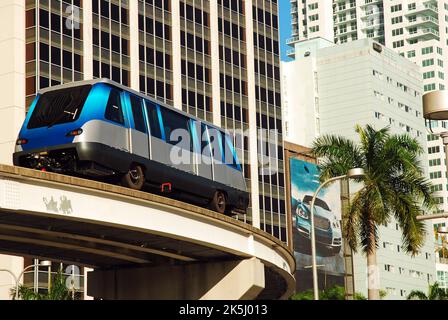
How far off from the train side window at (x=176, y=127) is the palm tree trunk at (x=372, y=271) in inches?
545

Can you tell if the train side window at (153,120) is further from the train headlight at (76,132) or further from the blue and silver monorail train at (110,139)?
the train headlight at (76,132)

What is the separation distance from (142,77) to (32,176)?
6171 centimetres

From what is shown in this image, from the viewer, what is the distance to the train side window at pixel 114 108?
27.8 meters

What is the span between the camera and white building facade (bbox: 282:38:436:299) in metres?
162

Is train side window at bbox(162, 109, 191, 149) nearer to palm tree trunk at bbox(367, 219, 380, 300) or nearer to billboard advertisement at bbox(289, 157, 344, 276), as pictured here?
palm tree trunk at bbox(367, 219, 380, 300)

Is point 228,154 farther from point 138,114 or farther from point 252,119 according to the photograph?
point 252,119

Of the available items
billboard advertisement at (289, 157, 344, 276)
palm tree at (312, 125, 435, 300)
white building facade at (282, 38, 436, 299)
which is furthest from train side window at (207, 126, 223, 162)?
white building facade at (282, 38, 436, 299)

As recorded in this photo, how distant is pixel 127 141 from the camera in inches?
1117

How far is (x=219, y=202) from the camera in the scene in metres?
34.7

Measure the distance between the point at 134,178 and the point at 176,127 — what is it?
11.4 ft

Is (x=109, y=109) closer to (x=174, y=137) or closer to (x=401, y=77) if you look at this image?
(x=174, y=137)

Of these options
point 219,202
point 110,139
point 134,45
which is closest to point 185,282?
point 219,202
